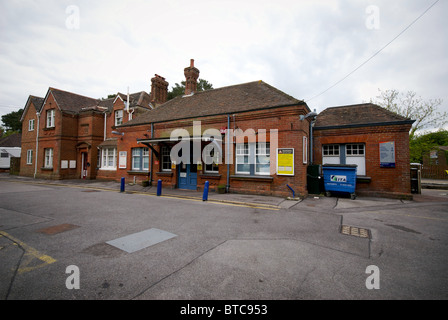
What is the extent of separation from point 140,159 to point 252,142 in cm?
967

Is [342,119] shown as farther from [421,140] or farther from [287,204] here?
[421,140]

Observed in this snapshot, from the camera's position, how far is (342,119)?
12570 millimetres

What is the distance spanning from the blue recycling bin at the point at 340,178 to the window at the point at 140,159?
12.8 metres

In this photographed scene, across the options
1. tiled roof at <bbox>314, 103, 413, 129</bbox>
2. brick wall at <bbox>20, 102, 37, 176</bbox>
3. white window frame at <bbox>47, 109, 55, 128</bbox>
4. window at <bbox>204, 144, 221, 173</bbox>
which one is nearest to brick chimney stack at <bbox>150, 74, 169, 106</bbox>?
window at <bbox>204, 144, 221, 173</bbox>

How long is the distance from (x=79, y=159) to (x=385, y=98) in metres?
35.6

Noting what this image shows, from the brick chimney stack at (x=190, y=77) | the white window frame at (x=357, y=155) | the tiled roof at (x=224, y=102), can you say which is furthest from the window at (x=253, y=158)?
the brick chimney stack at (x=190, y=77)

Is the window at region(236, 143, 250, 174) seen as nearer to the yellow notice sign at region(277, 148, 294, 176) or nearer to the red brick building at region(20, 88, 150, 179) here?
the yellow notice sign at region(277, 148, 294, 176)

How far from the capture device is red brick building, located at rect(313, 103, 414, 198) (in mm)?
10594

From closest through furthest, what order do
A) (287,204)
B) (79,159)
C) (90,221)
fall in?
(90,221), (287,204), (79,159)

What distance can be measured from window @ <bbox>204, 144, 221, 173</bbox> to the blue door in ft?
2.94

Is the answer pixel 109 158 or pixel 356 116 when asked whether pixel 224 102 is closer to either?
pixel 356 116

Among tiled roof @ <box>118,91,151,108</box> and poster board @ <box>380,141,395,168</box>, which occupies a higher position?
tiled roof @ <box>118,91,151,108</box>

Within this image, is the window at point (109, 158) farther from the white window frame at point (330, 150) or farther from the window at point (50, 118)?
the white window frame at point (330, 150)
